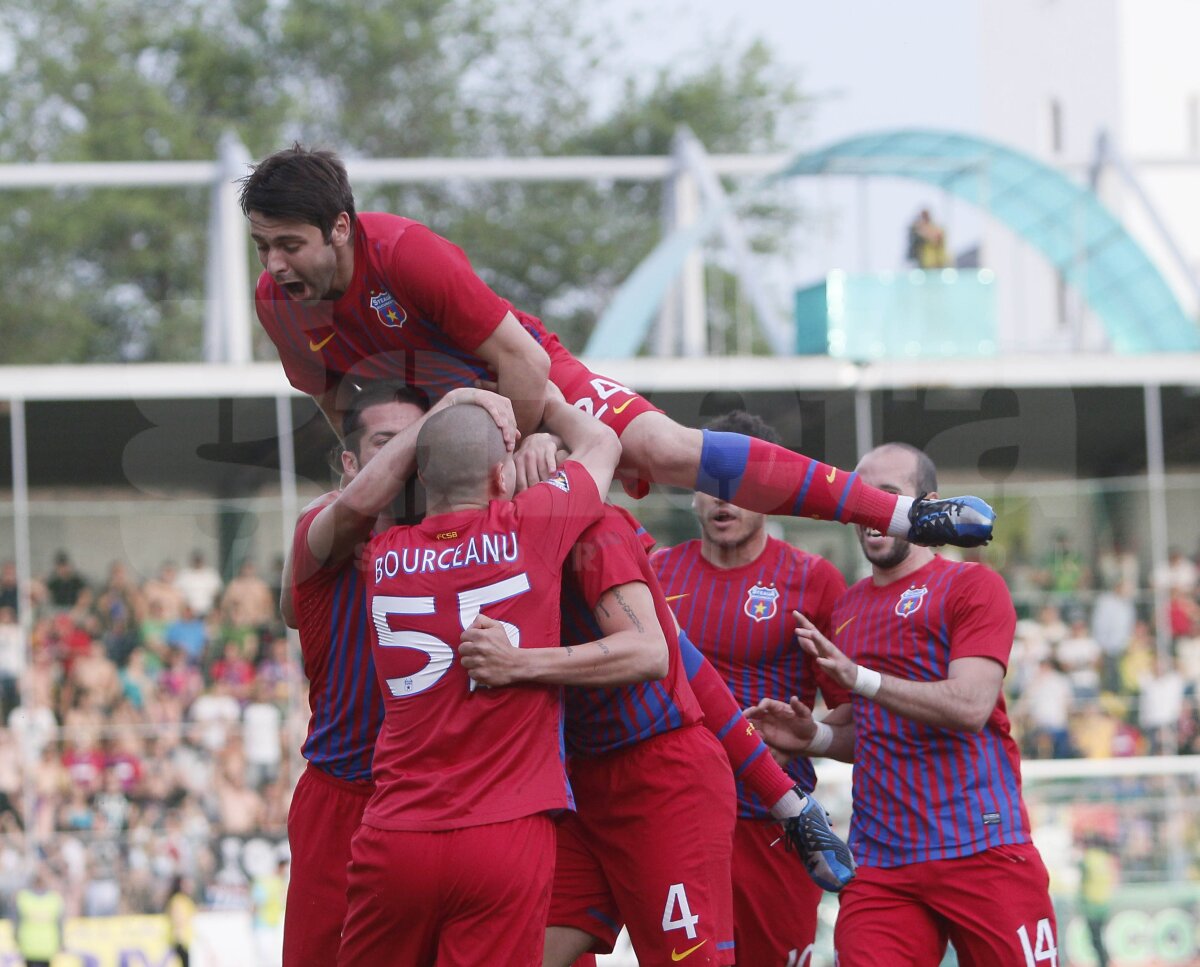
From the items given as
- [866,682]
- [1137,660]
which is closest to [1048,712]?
[1137,660]

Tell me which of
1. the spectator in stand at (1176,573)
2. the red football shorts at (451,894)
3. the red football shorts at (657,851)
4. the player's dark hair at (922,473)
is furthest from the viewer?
the spectator in stand at (1176,573)

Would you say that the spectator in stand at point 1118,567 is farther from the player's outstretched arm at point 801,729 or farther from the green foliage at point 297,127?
the green foliage at point 297,127

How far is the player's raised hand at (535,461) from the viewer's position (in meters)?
4.19

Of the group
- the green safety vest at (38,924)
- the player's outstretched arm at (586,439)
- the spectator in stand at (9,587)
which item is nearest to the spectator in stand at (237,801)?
the green safety vest at (38,924)

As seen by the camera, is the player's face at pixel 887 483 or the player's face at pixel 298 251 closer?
the player's face at pixel 298 251

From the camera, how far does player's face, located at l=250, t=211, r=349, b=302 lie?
416 cm

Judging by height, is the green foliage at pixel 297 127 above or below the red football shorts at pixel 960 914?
above

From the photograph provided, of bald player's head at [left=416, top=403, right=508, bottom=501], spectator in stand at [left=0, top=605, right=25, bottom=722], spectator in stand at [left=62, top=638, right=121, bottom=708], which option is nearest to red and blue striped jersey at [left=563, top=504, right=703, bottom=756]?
bald player's head at [left=416, top=403, right=508, bottom=501]

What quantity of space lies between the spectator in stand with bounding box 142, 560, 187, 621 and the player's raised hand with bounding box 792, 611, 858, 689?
358 inches

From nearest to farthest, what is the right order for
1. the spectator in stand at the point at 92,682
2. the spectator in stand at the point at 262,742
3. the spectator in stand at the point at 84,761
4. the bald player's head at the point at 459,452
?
the bald player's head at the point at 459,452 → the spectator in stand at the point at 84,761 → the spectator in stand at the point at 262,742 → the spectator in stand at the point at 92,682

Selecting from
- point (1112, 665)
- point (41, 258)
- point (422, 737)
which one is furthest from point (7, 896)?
point (41, 258)

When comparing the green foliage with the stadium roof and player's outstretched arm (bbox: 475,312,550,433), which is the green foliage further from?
player's outstretched arm (bbox: 475,312,550,433)

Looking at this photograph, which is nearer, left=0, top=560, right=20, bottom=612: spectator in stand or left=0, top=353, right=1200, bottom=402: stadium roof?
left=0, top=560, right=20, bottom=612: spectator in stand

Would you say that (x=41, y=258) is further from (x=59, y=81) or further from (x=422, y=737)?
(x=422, y=737)
